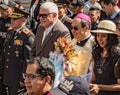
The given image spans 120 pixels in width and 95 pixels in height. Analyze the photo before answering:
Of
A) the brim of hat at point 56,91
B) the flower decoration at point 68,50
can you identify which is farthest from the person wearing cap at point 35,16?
the brim of hat at point 56,91

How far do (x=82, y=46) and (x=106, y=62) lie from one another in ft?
1.14

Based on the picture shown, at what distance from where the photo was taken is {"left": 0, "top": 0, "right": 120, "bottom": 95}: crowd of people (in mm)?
3146

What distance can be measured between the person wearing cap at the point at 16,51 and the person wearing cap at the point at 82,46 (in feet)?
5.23

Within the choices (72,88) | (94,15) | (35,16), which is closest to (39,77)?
(72,88)

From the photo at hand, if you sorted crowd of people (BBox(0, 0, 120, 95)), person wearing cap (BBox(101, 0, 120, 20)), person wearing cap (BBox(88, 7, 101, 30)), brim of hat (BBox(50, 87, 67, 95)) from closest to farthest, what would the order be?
brim of hat (BBox(50, 87, 67, 95)), crowd of people (BBox(0, 0, 120, 95)), person wearing cap (BBox(101, 0, 120, 20)), person wearing cap (BBox(88, 7, 101, 30))

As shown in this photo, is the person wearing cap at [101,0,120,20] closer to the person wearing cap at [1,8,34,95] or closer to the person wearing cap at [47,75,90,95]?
the person wearing cap at [1,8,34,95]

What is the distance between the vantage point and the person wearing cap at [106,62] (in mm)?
4285

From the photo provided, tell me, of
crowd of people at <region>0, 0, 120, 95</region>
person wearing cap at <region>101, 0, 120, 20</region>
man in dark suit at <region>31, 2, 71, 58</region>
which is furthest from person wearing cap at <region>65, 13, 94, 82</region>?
person wearing cap at <region>101, 0, 120, 20</region>

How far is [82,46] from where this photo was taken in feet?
14.8

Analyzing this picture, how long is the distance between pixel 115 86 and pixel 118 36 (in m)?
0.57

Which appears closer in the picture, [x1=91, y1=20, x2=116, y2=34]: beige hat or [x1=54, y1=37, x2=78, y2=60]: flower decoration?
[x1=54, y1=37, x2=78, y2=60]: flower decoration

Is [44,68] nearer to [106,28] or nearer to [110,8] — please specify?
[106,28]

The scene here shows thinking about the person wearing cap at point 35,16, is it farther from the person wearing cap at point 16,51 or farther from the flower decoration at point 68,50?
the flower decoration at point 68,50

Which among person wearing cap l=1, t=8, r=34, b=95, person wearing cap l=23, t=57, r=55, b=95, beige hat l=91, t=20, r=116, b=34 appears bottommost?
person wearing cap l=1, t=8, r=34, b=95
